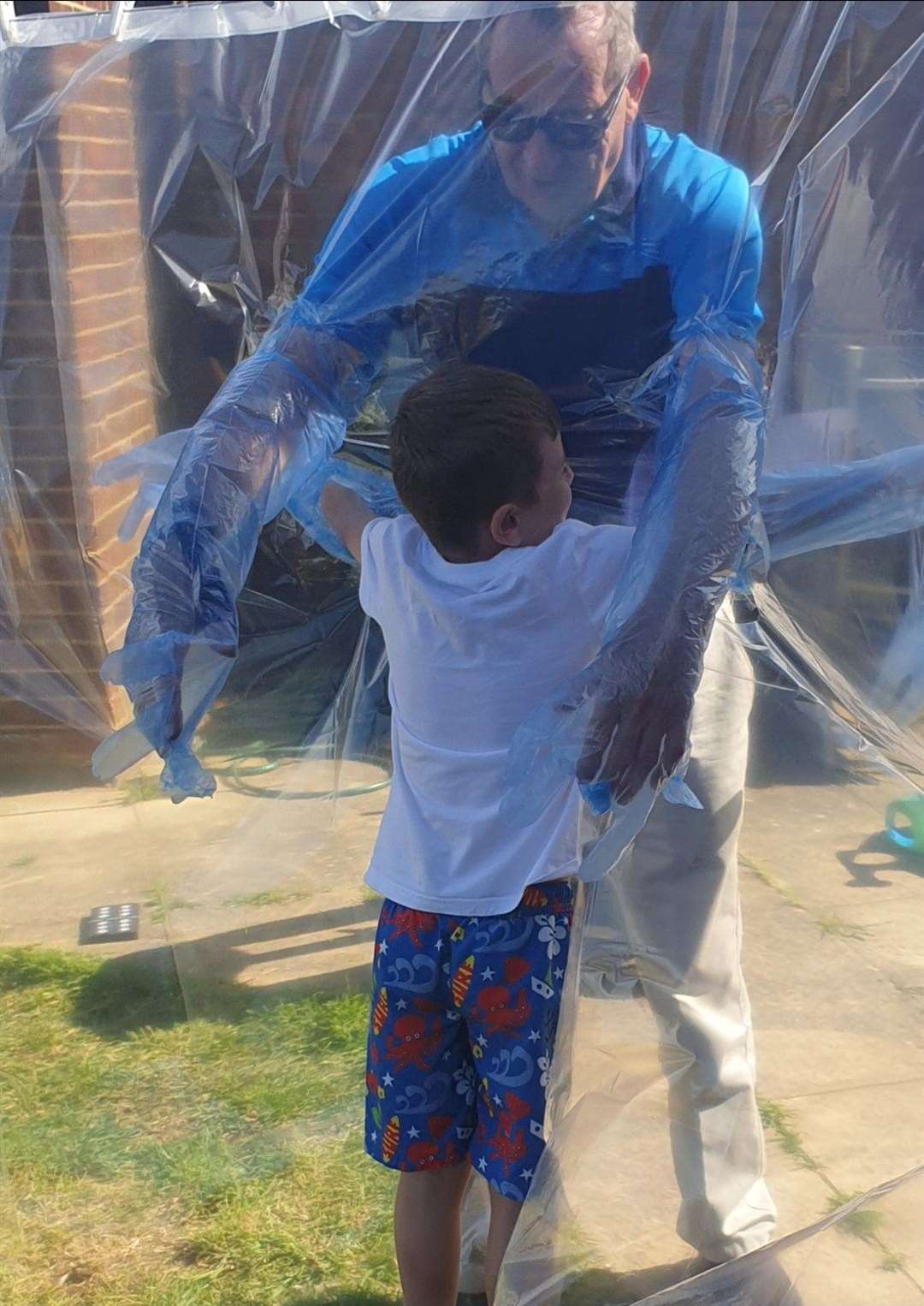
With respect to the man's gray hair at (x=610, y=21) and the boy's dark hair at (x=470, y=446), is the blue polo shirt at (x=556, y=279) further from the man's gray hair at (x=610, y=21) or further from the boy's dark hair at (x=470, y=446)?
the boy's dark hair at (x=470, y=446)

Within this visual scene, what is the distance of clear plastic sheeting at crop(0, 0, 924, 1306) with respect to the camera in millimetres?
1488

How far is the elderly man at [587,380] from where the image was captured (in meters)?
1.46

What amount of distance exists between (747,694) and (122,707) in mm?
986

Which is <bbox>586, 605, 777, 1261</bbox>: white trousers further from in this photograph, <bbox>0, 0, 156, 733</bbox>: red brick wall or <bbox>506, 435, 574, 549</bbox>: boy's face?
<bbox>0, 0, 156, 733</bbox>: red brick wall

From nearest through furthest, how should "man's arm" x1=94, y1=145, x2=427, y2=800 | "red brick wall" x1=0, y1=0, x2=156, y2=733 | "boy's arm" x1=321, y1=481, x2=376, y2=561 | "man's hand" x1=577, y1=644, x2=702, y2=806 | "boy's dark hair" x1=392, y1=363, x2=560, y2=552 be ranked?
1. "man's hand" x1=577, y1=644, x2=702, y2=806
2. "boy's dark hair" x1=392, y1=363, x2=560, y2=552
3. "man's arm" x1=94, y1=145, x2=427, y2=800
4. "boy's arm" x1=321, y1=481, x2=376, y2=561
5. "red brick wall" x1=0, y1=0, x2=156, y2=733

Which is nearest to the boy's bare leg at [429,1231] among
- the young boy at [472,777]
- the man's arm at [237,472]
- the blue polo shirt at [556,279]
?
the young boy at [472,777]

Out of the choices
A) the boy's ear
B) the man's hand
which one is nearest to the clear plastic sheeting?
the man's hand

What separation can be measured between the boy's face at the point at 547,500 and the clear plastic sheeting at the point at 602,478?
96 millimetres

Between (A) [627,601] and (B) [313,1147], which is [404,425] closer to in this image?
(A) [627,601]

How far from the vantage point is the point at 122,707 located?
2158 mm

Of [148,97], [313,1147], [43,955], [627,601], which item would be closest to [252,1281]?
[313,1147]

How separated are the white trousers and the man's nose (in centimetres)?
51

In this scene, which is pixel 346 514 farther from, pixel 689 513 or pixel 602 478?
pixel 689 513

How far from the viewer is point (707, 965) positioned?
1.62 meters
